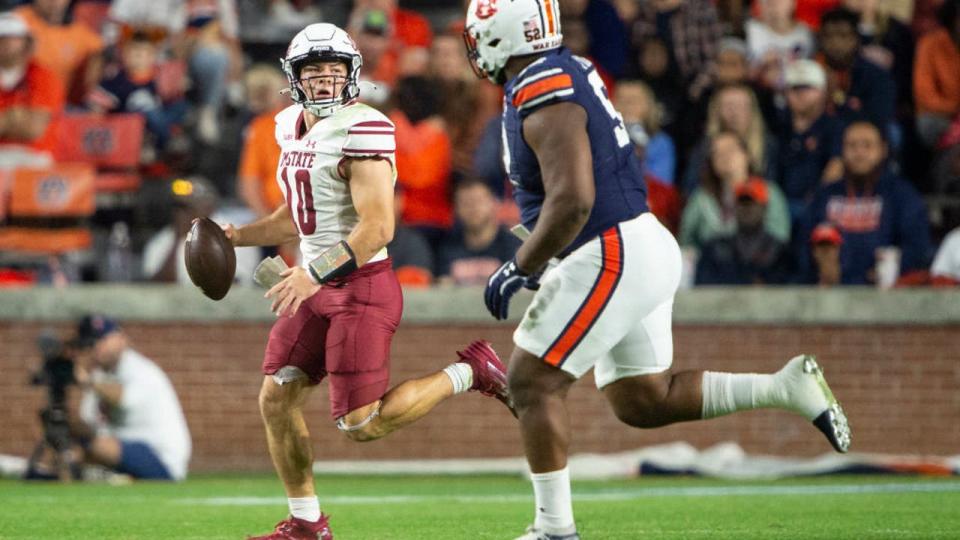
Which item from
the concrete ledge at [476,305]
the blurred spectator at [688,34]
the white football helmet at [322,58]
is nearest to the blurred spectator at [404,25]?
the blurred spectator at [688,34]

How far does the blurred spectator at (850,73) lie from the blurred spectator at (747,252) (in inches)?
50.9

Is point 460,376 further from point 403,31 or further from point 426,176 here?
point 403,31

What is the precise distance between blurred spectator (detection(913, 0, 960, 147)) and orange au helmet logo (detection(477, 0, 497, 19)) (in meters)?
7.95

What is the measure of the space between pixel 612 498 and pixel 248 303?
12.7 ft

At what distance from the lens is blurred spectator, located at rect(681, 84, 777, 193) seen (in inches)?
494

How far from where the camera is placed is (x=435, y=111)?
13055 mm

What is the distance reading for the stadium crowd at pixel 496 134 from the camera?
1196cm

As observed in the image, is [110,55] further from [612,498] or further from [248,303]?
[612,498]

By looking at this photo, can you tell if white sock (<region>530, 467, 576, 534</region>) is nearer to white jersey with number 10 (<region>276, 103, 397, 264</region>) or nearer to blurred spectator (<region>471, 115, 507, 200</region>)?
white jersey with number 10 (<region>276, 103, 397, 264</region>)

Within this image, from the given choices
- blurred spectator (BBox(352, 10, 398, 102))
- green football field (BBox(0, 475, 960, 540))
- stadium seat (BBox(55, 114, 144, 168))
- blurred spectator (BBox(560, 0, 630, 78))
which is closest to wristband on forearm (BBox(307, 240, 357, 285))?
green football field (BBox(0, 475, 960, 540))

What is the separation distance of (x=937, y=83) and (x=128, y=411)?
6.78m

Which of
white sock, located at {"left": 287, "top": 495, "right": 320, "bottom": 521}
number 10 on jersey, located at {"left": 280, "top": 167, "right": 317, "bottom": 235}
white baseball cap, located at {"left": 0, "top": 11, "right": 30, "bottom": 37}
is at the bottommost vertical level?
white sock, located at {"left": 287, "top": 495, "right": 320, "bottom": 521}

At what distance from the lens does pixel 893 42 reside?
534 inches

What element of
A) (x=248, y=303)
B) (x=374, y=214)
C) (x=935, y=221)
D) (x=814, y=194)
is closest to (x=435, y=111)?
(x=248, y=303)
